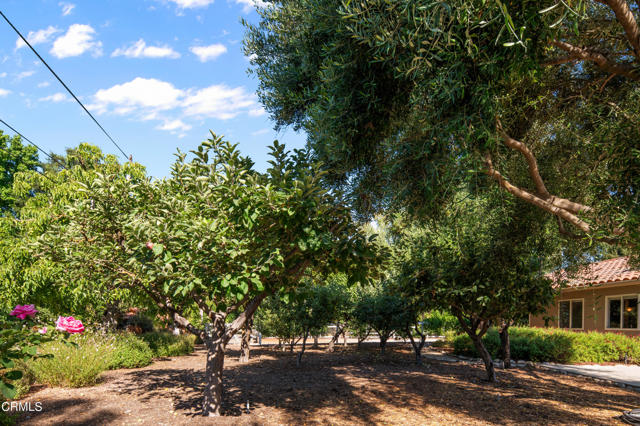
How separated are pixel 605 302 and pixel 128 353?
20.1 metres

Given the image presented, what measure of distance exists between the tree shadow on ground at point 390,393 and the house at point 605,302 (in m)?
5.56

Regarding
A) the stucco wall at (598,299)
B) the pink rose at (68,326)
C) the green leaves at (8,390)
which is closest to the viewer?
the green leaves at (8,390)

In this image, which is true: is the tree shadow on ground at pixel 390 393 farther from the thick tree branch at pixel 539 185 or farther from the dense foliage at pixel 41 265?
the thick tree branch at pixel 539 185

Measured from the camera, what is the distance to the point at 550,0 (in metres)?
4.24

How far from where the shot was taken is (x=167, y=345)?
15438mm

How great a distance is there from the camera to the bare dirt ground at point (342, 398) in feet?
20.8

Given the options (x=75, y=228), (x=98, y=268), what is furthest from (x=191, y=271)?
(x=75, y=228)

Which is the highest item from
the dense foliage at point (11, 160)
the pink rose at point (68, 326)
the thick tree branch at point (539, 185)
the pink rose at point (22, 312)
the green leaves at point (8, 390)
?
the dense foliage at point (11, 160)

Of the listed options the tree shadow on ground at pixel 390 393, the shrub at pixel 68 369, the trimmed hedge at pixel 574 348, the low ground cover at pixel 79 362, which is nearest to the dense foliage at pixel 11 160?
the low ground cover at pixel 79 362

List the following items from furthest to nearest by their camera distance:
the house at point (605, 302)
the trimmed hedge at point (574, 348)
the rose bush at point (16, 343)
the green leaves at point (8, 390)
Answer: the house at point (605, 302), the trimmed hedge at point (574, 348), the rose bush at point (16, 343), the green leaves at point (8, 390)

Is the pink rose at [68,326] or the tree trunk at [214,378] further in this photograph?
the tree trunk at [214,378]

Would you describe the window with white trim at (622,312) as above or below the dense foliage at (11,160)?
below

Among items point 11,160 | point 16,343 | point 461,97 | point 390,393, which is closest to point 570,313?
point 390,393

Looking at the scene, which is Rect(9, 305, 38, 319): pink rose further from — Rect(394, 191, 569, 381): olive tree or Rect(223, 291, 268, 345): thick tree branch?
Rect(394, 191, 569, 381): olive tree
